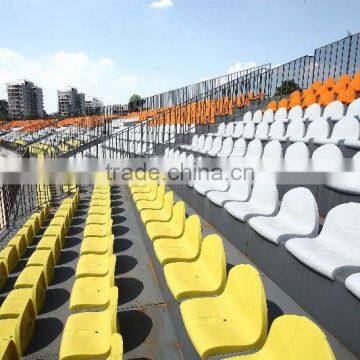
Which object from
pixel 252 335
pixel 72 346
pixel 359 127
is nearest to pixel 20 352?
pixel 72 346

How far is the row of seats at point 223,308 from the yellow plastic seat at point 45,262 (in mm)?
1529

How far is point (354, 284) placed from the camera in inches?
68.6

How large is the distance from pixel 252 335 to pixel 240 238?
146 centimetres

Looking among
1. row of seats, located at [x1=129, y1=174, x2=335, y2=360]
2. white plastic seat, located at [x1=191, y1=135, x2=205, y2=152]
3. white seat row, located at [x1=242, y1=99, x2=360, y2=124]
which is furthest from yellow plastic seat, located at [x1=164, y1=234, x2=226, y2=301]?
white plastic seat, located at [x1=191, y1=135, x2=205, y2=152]

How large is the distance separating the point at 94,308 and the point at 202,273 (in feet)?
3.88

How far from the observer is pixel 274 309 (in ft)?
7.36

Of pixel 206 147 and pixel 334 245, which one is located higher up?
pixel 206 147

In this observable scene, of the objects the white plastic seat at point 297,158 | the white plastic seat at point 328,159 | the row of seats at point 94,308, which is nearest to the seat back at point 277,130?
the white plastic seat at point 297,158

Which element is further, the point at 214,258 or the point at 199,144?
the point at 199,144

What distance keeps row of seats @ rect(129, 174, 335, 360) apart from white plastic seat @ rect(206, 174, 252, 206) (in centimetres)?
66

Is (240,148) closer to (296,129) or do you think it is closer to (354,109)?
(296,129)

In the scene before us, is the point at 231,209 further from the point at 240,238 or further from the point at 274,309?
the point at 274,309

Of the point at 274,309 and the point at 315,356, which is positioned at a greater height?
the point at 315,356

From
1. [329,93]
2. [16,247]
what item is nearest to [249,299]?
[16,247]
